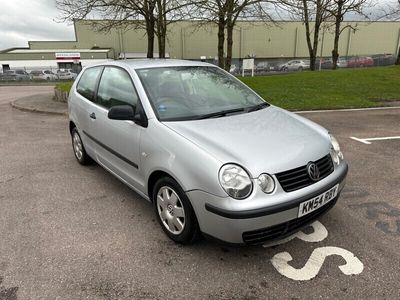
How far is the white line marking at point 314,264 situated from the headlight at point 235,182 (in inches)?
29.0

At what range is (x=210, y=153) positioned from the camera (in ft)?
8.02

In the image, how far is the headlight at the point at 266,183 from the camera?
2.35 m

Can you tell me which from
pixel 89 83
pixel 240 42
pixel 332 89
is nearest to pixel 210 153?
pixel 89 83

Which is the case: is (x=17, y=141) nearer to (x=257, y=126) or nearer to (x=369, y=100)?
(x=257, y=126)

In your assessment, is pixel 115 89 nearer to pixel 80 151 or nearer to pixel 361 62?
pixel 80 151

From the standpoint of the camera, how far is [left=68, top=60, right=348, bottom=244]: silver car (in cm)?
235

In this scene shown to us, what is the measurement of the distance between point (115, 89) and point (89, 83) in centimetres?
92

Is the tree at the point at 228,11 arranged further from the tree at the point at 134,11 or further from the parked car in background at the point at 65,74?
the parked car in background at the point at 65,74

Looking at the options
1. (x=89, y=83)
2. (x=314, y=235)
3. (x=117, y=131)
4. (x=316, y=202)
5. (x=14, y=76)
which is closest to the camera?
A: (x=316, y=202)

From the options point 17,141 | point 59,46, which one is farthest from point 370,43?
point 17,141

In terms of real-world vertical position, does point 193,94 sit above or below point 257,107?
above

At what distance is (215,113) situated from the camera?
3213mm

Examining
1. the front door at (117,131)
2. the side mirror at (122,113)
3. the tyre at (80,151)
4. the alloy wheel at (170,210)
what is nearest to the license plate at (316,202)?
the alloy wheel at (170,210)

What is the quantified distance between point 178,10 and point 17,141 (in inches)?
389
